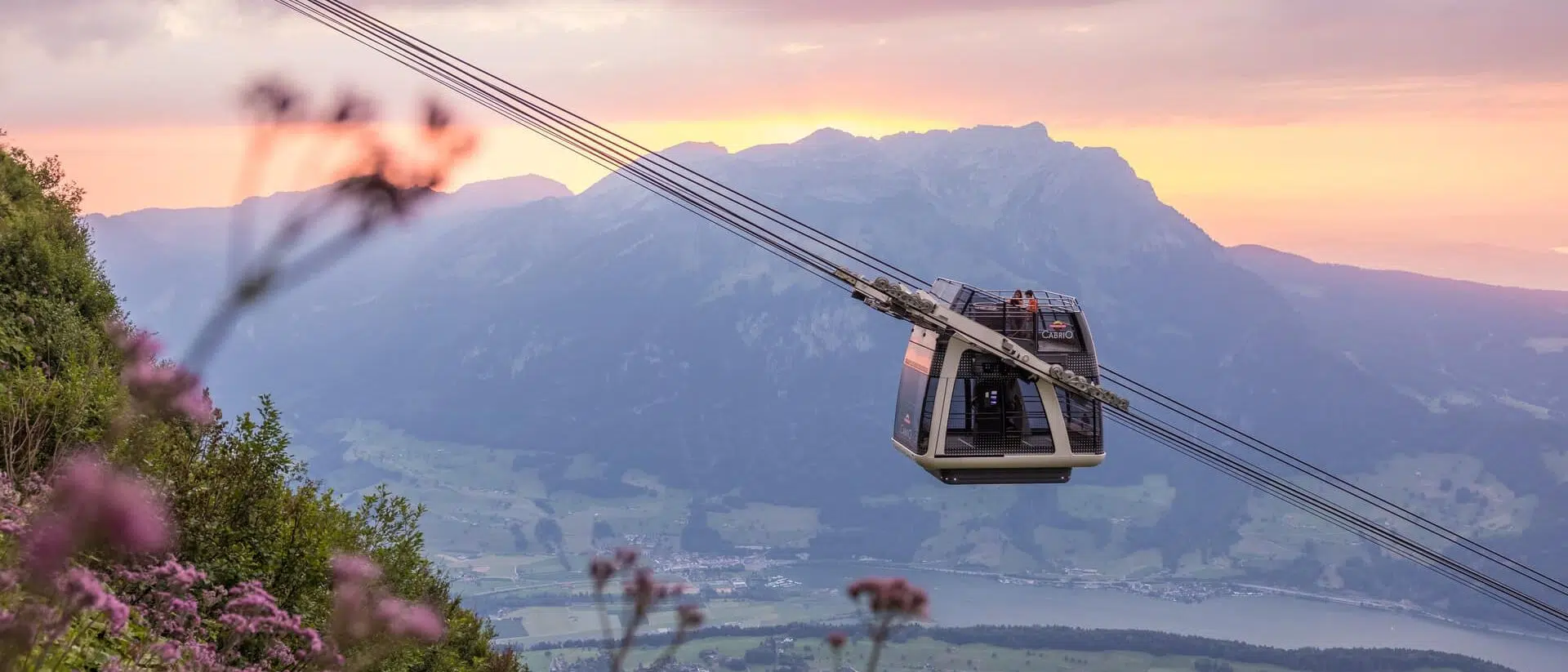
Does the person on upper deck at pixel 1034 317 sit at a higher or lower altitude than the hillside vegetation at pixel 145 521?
higher

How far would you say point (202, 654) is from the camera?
872 centimetres

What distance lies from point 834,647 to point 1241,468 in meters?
A: 28.3

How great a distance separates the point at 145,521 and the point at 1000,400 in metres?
25.8

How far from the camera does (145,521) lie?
4.95 metres

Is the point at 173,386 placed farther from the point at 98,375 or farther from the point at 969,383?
the point at 969,383

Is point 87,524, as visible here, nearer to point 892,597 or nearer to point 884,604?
point 884,604

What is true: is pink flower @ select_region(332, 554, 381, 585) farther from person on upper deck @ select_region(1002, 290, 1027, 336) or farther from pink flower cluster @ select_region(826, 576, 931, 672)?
person on upper deck @ select_region(1002, 290, 1027, 336)

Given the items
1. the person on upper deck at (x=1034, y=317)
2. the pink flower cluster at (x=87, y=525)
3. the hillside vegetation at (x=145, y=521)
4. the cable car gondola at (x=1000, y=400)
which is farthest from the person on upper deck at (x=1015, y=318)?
the pink flower cluster at (x=87, y=525)

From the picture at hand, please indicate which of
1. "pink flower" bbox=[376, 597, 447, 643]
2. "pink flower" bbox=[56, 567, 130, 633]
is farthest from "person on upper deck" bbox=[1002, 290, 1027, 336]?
"pink flower" bbox=[56, 567, 130, 633]

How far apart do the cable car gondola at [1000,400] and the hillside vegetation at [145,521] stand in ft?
39.8

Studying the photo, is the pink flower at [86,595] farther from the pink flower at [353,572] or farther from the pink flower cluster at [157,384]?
the pink flower at [353,572]

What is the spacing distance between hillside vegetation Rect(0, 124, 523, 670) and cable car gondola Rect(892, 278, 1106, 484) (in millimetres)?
12126

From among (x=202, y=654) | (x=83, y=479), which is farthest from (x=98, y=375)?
(x=83, y=479)

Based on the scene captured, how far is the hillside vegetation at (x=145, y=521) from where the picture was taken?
718 cm
